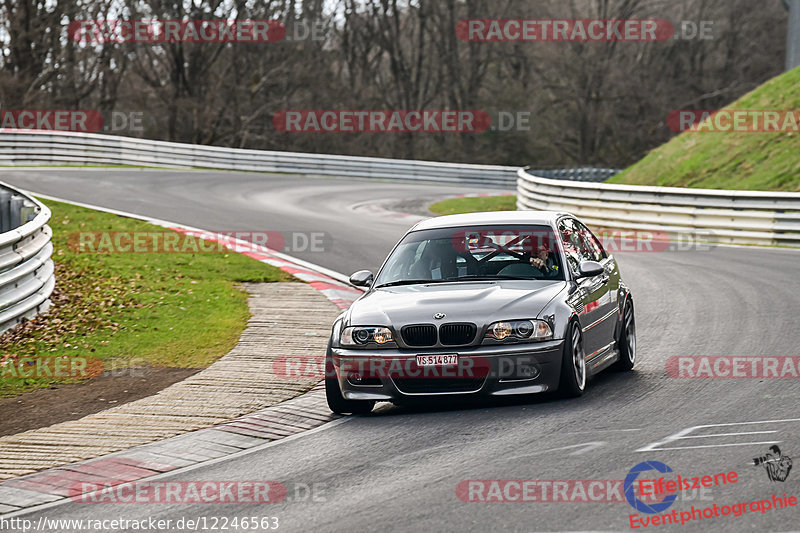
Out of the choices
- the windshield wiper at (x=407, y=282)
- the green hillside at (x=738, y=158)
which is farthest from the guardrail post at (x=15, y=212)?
the green hillside at (x=738, y=158)

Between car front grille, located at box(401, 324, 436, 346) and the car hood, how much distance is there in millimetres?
46

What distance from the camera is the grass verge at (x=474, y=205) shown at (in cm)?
2886

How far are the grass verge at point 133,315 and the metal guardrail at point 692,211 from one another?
923 centimetres

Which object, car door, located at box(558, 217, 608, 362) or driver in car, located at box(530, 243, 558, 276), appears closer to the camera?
car door, located at box(558, 217, 608, 362)

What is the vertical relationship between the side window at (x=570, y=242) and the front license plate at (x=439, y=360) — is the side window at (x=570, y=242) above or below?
above

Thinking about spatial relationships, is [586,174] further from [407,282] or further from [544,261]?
[407,282]

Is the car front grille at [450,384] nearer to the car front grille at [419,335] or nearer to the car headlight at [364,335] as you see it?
the car front grille at [419,335]

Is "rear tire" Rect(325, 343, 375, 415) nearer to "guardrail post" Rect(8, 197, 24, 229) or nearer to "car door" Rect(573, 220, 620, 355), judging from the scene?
"car door" Rect(573, 220, 620, 355)

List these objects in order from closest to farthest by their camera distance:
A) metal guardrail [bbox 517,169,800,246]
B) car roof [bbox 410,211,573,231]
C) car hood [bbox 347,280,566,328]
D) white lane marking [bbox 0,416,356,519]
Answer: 1. white lane marking [bbox 0,416,356,519]
2. car hood [bbox 347,280,566,328]
3. car roof [bbox 410,211,573,231]
4. metal guardrail [bbox 517,169,800,246]

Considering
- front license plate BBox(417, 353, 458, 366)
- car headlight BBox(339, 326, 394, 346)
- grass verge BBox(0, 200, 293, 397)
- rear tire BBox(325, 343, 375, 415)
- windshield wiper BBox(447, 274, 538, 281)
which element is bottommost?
grass verge BBox(0, 200, 293, 397)

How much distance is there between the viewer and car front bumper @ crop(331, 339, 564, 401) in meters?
8.16

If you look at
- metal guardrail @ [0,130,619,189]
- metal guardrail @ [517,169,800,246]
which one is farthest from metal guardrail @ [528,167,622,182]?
metal guardrail @ [517,169,800,246]

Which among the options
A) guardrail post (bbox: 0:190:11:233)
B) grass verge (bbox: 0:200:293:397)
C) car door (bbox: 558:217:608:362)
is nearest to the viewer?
car door (bbox: 558:217:608:362)

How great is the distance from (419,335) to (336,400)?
Result: 90 centimetres
